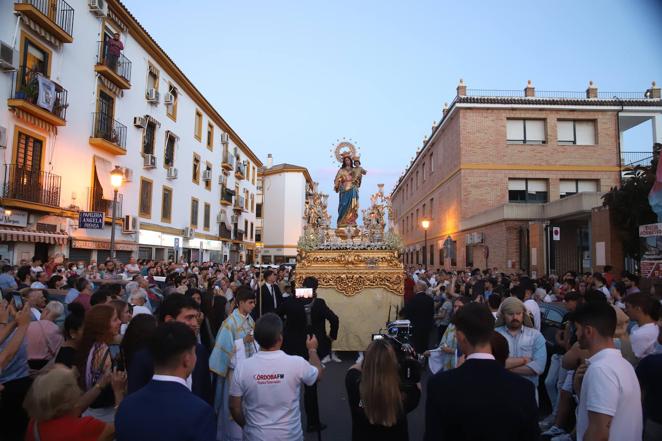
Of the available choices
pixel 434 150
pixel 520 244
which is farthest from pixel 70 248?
pixel 434 150

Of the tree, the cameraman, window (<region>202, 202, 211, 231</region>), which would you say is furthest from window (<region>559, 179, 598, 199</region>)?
window (<region>202, 202, 211, 231</region>)

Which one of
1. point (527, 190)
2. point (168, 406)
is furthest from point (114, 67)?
point (527, 190)

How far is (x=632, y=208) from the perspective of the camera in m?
14.4

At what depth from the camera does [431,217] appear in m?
34.3

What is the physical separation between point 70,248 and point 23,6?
26.6 ft

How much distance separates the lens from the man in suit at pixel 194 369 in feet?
10.8

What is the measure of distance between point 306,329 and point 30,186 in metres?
12.1

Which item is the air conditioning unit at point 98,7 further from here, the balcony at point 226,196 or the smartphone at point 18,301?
the balcony at point 226,196

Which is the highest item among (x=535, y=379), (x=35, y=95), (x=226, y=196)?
(x=35, y=95)

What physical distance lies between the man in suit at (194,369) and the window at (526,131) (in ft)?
81.9

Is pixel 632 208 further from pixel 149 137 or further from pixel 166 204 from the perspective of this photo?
pixel 166 204

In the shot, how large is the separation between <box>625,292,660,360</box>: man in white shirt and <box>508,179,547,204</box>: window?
22.4 m

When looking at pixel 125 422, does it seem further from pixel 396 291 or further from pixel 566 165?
pixel 566 165

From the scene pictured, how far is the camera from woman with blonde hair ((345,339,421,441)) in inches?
118
